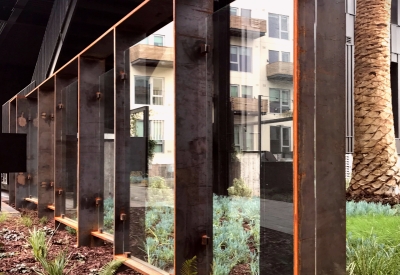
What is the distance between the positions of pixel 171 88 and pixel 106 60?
2733 millimetres

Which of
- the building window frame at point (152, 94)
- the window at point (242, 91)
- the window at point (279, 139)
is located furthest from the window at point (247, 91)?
the building window frame at point (152, 94)

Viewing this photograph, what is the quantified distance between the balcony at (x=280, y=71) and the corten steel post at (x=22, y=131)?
8199 millimetres

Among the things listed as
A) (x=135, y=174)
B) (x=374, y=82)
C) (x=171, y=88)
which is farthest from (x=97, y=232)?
(x=374, y=82)

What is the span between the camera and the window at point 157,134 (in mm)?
4141

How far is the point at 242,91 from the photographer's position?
311 cm

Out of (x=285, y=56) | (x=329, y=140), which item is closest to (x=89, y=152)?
(x=285, y=56)

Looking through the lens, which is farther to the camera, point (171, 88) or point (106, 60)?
point (106, 60)

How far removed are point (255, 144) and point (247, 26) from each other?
746 millimetres

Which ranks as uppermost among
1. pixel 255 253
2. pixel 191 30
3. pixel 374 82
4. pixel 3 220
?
pixel 191 30

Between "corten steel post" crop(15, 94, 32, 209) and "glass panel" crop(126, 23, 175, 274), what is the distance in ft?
19.3

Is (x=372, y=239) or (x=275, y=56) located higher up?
(x=275, y=56)

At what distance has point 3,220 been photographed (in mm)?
8430

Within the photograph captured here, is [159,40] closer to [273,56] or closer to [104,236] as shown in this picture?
[273,56]

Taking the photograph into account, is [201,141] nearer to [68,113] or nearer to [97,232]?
[97,232]
